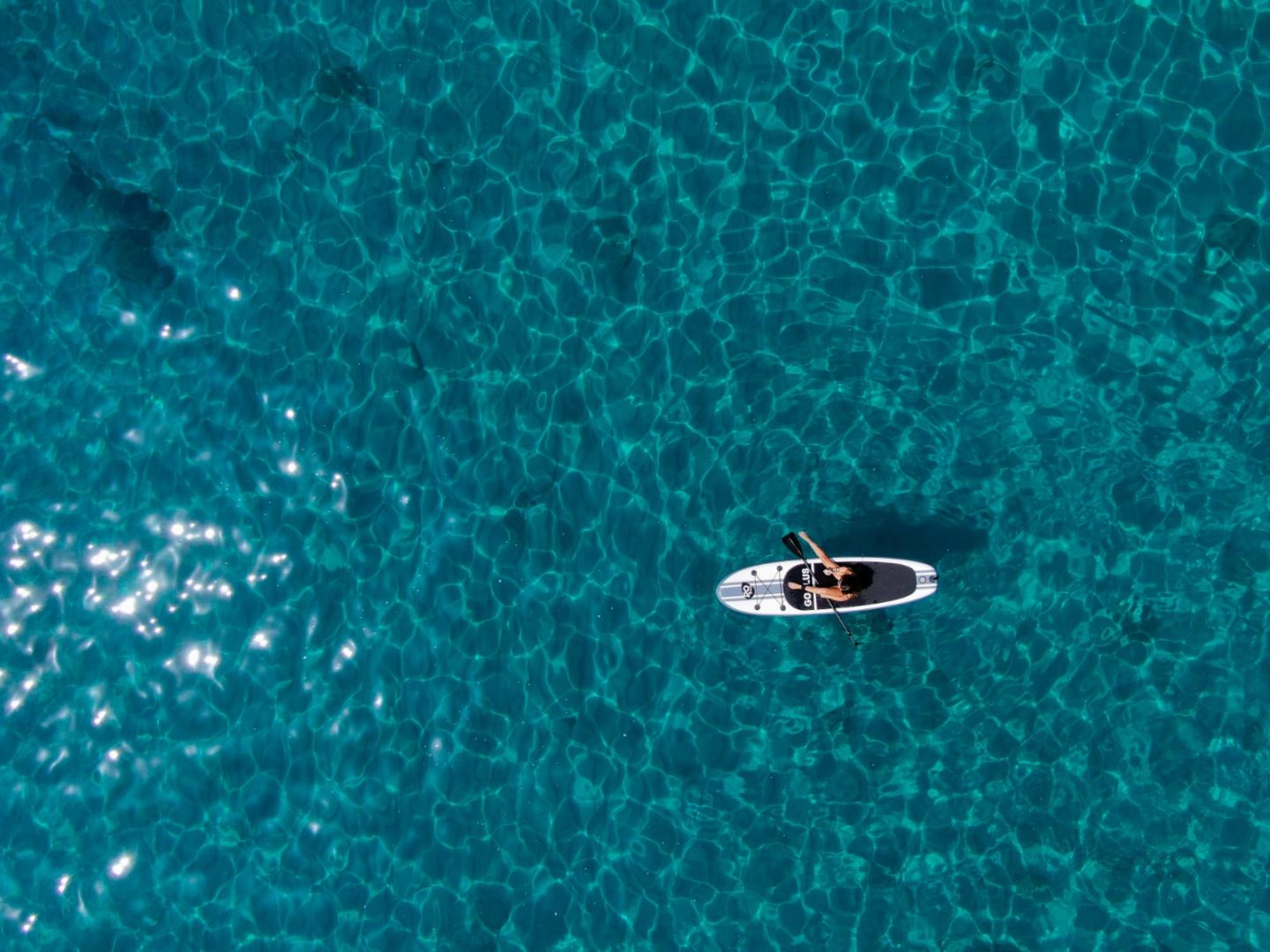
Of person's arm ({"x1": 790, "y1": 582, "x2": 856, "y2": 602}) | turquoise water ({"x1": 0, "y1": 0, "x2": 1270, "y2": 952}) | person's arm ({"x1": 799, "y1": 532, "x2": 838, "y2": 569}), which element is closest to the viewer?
person's arm ({"x1": 799, "y1": 532, "x2": 838, "y2": 569})

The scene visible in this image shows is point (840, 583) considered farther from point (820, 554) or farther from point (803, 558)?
point (803, 558)

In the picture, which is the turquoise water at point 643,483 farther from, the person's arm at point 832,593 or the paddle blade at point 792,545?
the person's arm at point 832,593

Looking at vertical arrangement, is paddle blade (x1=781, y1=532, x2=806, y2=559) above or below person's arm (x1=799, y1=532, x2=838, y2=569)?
below

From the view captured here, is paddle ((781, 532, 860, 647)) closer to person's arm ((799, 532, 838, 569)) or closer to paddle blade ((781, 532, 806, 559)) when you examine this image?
paddle blade ((781, 532, 806, 559))

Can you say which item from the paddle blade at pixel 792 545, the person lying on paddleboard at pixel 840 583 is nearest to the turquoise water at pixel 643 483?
the paddle blade at pixel 792 545

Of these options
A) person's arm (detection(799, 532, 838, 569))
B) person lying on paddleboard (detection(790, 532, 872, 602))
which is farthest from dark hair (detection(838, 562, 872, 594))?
person's arm (detection(799, 532, 838, 569))

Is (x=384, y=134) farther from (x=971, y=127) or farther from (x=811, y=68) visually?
(x=971, y=127)
